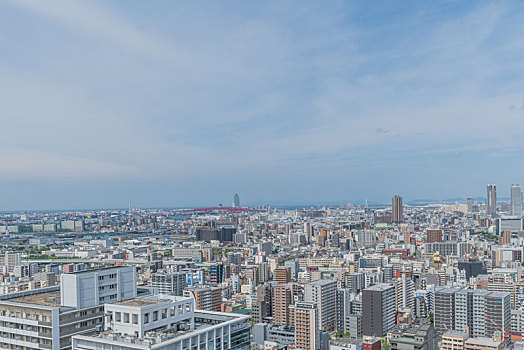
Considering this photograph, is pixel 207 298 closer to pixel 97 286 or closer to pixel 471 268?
pixel 97 286

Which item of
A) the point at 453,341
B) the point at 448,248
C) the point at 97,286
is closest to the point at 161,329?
the point at 97,286

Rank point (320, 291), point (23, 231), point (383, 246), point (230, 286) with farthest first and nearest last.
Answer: point (23, 231), point (383, 246), point (230, 286), point (320, 291)

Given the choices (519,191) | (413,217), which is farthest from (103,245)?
(519,191)

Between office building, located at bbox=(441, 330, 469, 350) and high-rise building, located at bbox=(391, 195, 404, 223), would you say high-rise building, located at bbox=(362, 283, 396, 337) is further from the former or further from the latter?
high-rise building, located at bbox=(391, 195, 404, 223)

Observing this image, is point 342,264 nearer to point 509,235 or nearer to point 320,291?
point 320,291

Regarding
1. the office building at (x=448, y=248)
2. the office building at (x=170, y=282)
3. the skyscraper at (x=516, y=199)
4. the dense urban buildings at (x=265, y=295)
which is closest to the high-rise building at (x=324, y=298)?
the dense urban buildings at (x=265, y=295)

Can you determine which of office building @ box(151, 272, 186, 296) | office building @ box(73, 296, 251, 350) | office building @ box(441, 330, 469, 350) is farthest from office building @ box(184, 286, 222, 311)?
office building @ box(73, 296, 251, 350)
